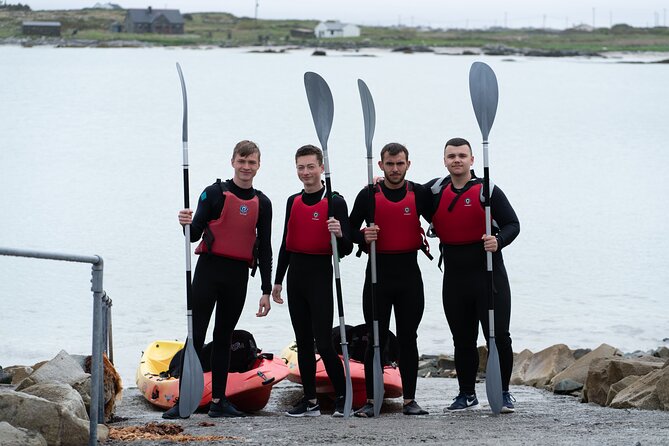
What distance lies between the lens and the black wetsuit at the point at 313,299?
526cm

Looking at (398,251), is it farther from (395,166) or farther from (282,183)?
(282,183)

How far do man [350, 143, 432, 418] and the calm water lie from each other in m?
3.49

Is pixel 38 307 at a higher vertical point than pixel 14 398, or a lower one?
lower

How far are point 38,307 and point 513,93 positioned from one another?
41321 mm

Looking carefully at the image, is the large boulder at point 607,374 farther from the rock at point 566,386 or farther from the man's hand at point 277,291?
the man's hand at point 277,291

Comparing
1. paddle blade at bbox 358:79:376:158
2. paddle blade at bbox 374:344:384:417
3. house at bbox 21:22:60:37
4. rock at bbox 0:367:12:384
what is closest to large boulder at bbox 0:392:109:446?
paddle blade at bbox 374:344:384:417

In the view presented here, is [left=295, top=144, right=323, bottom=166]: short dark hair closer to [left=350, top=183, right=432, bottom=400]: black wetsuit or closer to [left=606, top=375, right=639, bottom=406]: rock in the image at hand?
[left=350, top=183, right=432, bottom=400]: black wetsuit

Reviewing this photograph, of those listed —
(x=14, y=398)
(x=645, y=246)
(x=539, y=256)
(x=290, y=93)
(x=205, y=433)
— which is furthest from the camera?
(x=290, y=93)

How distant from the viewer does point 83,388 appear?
5074mm

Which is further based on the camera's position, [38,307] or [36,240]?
[36,240]

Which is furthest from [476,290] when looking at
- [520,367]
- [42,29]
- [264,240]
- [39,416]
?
[42,29]

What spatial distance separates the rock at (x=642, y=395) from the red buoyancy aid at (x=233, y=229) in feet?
6.82

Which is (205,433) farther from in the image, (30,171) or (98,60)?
(98,60)

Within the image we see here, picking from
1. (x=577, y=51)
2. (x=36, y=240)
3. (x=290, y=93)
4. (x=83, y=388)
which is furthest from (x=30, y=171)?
(x=577, y=51)
